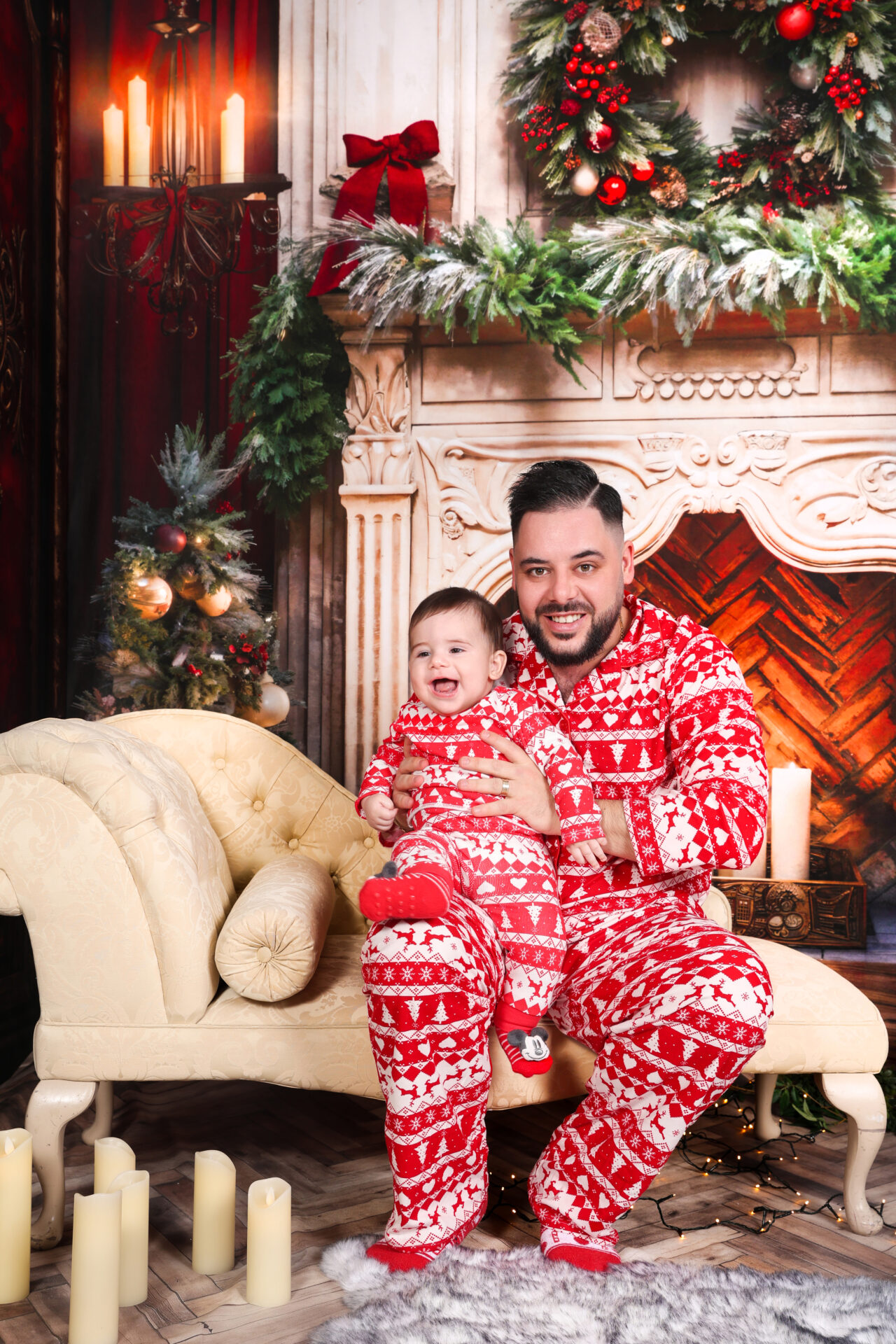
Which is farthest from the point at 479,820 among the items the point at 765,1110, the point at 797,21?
the point at 797,21

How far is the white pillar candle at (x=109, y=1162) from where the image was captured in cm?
172

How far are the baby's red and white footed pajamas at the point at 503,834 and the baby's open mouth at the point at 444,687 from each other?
5cm

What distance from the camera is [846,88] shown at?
108 inches

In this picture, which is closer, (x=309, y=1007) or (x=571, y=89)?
(x=309, y=1007)

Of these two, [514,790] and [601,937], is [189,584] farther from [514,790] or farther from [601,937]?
[601,937]

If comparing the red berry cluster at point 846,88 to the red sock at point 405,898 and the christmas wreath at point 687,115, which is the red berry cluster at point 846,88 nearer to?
the christmas wreath at point 687,115

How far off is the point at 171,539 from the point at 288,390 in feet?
1.82

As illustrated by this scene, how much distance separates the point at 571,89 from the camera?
285cm

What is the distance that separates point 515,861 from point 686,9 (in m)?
2.45

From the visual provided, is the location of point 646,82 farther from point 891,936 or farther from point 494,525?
point 891,936

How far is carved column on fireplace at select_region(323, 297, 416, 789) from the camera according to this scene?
3076mm

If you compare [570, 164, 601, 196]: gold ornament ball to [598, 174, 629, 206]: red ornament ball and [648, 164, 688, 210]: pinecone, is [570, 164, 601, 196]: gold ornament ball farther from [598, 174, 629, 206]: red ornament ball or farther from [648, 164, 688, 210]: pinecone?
[648, 164, 688, 210]: pinecone

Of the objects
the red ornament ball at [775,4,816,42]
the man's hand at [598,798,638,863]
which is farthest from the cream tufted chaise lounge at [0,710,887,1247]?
the red ornament ball at [775,4,816,42]

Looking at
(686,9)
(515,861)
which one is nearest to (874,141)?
(686,9)
